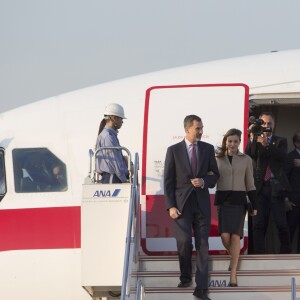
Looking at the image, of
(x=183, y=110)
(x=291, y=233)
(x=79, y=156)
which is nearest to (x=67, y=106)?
(x=79, y=156)

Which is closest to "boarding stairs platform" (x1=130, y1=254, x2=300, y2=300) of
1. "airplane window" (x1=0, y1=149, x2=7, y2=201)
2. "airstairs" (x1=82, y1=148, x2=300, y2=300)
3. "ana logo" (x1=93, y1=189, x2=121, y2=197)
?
"airstairs" (x1=82, y1=148, x2=300, y2=300)

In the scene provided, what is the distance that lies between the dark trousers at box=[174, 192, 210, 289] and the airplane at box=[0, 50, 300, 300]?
1015mm

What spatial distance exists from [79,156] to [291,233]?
3.12m

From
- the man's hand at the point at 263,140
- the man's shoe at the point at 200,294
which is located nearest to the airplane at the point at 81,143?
the man's hand at the point at 263,140

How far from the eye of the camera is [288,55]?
13.3 m

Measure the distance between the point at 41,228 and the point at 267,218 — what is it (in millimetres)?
2955

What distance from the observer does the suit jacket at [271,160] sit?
12336 millimetres

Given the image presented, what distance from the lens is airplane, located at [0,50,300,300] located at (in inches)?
475

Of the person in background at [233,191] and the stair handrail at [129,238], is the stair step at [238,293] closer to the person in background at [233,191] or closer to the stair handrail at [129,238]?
the person in background at [233,191]

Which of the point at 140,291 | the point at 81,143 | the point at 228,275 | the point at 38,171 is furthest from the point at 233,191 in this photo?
the point at 38,171

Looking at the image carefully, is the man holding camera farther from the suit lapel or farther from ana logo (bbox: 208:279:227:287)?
the suit lapel

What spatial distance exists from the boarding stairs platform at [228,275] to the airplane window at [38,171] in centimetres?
159

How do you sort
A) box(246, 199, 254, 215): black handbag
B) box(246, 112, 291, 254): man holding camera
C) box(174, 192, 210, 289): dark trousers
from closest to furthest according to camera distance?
box(174, 192, 210, 289): dark trousers < box(246, 199, 254, 215): black handbag < box(246, 112, 291, 254): man holding camera

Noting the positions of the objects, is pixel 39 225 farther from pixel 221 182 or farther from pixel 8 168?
pixel 221 182
